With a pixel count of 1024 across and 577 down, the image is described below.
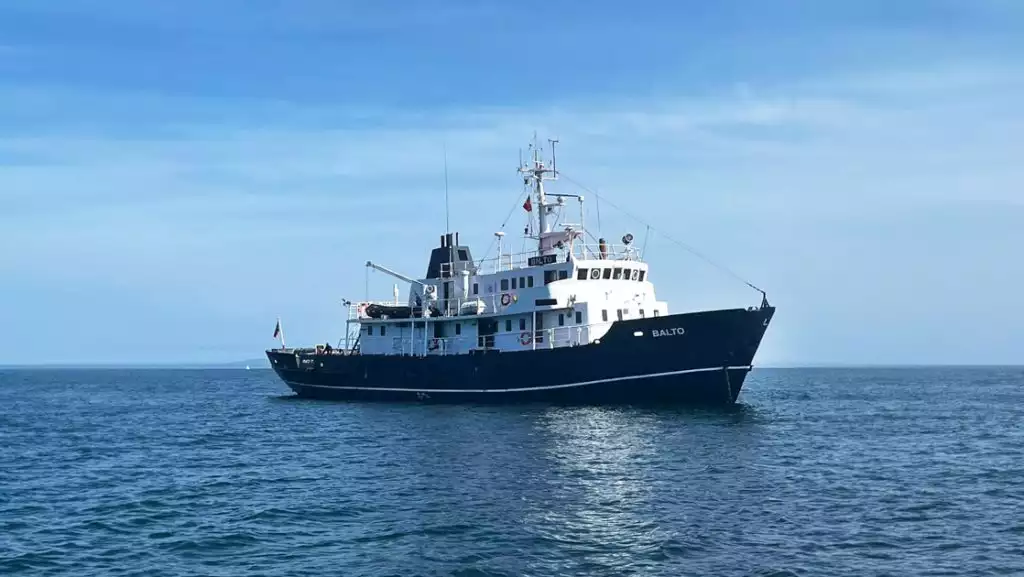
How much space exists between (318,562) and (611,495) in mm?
7838

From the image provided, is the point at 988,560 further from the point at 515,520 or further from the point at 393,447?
the point at 393,447

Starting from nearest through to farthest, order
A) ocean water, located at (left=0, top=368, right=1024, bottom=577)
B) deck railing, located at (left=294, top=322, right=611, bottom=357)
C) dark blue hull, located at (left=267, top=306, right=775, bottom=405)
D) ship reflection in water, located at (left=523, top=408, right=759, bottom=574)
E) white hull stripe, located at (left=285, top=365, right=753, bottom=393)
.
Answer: ocean water, located at (left=0, top=368, right=1024, bottom=577)
ship reflection in water, located at (left=523, top=408, right=759, bottom=574)
dark blue hull, located at (left=267, top=306, right=775, bottom=405)
white hull stripe, located at (left=285, top=365, right=753, bottom=393)
deck railing, located at (left=294, top=322, right=611, bottom=357)

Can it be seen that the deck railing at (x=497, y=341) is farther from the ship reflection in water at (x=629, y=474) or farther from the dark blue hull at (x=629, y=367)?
the ship reflection in water at (x=629, y=474)

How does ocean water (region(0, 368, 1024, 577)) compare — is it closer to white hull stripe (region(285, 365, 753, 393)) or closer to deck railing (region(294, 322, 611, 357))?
white hull stripe (region(285, 365, 753, 393))

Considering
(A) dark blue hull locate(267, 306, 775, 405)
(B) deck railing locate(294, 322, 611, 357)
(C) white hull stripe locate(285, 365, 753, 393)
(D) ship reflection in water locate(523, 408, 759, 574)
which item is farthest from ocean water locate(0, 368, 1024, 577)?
(B) deck railing locate(294, 322, 611, 357)

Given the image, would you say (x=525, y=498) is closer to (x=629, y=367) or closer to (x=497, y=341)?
(x=629, y=367)

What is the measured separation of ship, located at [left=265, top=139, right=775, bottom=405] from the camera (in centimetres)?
3734

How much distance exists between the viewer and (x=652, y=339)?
37.4 metres

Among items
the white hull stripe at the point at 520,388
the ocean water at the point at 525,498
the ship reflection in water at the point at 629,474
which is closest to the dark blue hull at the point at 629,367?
the white hull stripe at the point at 520,388

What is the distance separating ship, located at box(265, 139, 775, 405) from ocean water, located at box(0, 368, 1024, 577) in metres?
1.78

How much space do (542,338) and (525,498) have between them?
2161 cm

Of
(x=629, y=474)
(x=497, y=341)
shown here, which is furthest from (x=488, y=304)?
(x=629, y=474)

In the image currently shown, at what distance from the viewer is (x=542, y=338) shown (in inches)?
1663

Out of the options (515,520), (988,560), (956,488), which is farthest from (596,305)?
(988,560)
